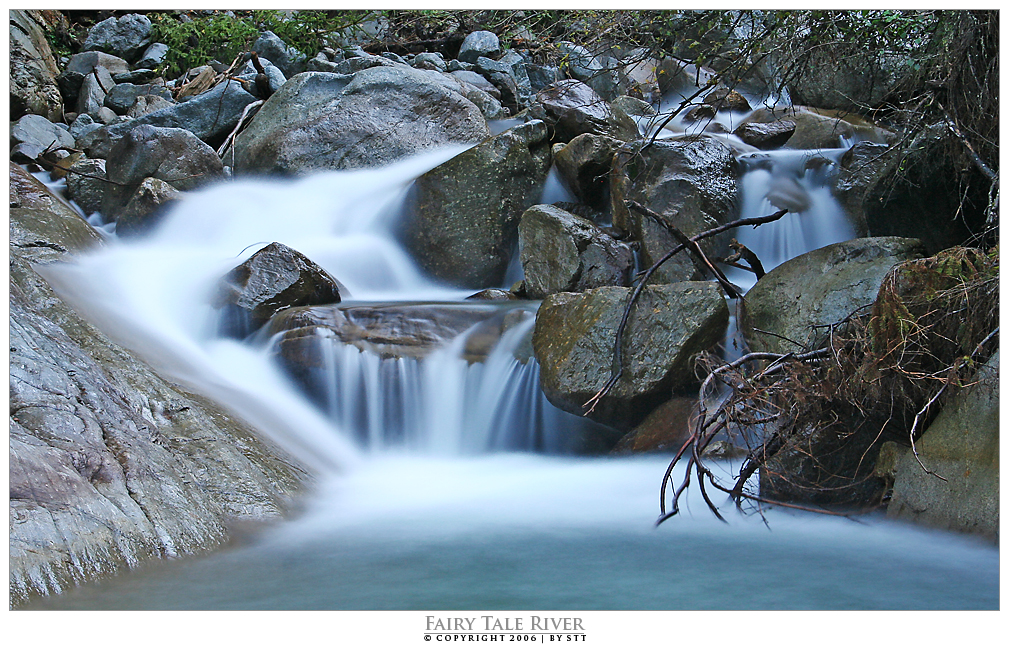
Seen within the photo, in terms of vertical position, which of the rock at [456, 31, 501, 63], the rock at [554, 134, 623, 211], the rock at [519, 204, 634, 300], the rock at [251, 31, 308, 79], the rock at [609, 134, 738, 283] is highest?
the rock at [456, 31, 501, 63]

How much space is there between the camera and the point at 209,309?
191 inches

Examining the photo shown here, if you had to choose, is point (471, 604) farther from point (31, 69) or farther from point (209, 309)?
point (31, 69)

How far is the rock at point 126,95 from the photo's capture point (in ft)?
29.5

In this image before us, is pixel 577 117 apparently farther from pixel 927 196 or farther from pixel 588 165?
pixel 927 196

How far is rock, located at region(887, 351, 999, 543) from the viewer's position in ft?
7.99

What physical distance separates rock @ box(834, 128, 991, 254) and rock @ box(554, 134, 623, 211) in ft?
6.68

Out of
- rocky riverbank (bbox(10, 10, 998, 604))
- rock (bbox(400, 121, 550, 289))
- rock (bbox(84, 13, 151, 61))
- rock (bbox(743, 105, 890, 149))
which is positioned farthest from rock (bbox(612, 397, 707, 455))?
rock (bbox(84, 13, 151, 61))

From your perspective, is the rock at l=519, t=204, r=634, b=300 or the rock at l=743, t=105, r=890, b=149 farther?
the rock at l=743, t=105, r=890, b=149

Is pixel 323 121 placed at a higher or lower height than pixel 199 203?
higher

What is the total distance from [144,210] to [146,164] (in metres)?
0.72

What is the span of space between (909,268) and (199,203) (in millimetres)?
6005

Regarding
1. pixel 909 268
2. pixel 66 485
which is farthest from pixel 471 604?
pixel 909 268

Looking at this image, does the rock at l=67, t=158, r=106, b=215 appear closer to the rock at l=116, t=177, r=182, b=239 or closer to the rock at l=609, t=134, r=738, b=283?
the rock at l=116, t=177, r=182, b=239

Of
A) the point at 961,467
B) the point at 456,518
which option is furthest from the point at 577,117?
the point at 961,467
